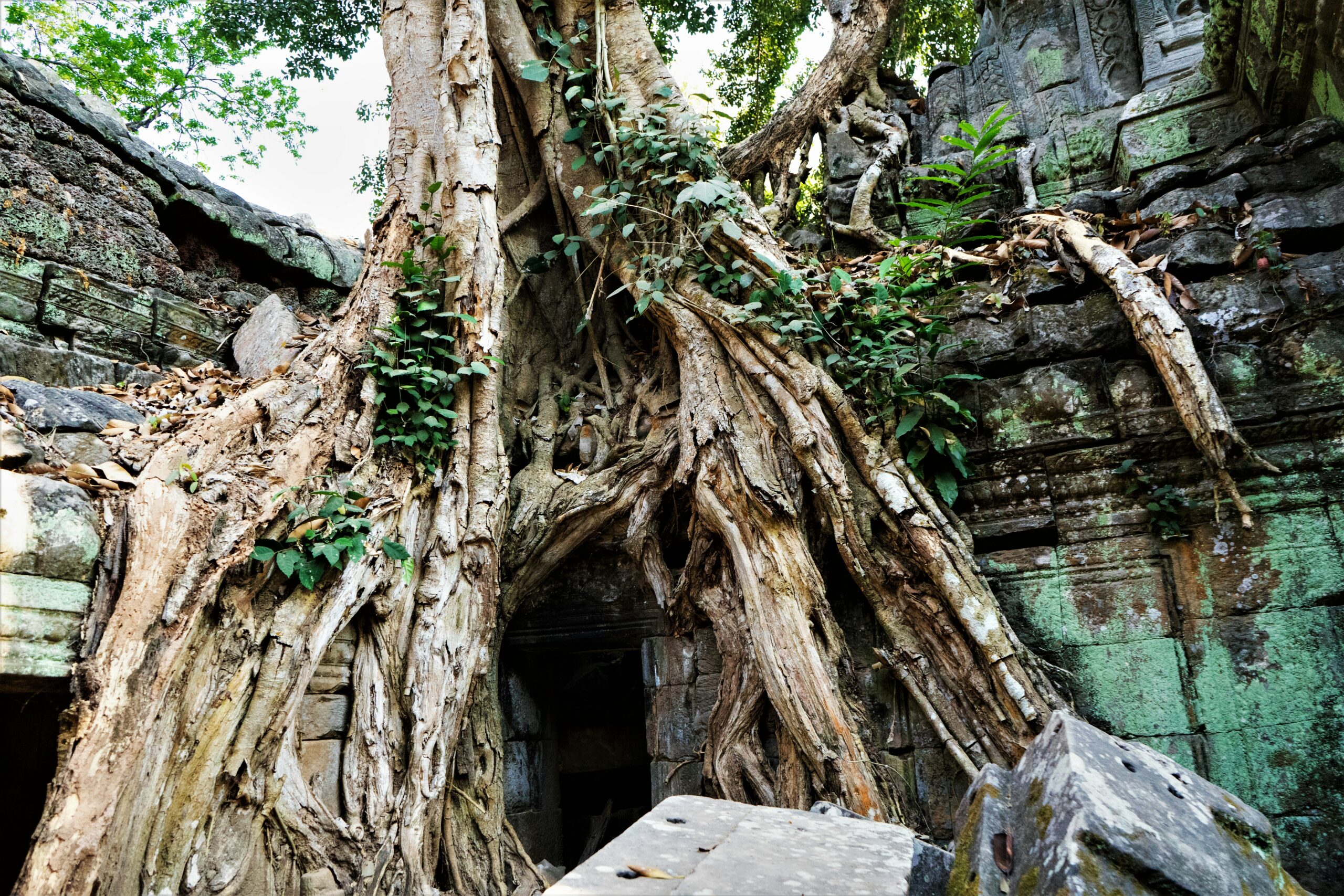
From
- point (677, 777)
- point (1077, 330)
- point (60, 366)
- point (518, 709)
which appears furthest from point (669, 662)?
point (60, 366)

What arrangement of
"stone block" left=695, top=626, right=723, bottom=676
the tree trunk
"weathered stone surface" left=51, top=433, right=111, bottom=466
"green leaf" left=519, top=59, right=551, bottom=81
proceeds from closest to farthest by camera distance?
the tree trunk < "weathered stone surface" left=51, top=433, right=111, bottom=466 < "stone block" left=695, top=626, right=723, bottom=676 < "green leaf" left=519, top=59, right=551, bottom=81

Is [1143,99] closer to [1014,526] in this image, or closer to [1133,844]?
[1014,526]

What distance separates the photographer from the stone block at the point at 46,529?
2514 mm

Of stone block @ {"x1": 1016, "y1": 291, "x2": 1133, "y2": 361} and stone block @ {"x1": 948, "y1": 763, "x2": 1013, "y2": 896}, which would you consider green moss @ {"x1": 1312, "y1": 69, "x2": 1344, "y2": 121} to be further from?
stone block @ {"x1": 948, "y1": 763, "x2": 1013, "y2": 896}

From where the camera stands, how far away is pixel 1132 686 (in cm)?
307

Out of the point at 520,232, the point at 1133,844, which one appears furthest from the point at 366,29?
the point at 1133,844

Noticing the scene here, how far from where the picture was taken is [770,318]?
12.1ft

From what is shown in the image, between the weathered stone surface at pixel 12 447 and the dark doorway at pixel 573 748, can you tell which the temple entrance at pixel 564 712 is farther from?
the weathered stone surface at pixel 12 447

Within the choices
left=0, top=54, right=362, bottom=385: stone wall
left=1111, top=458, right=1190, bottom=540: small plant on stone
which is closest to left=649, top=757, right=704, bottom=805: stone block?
left=1111, top=458, right=1190, bottom=540: small plant on stone

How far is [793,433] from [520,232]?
2.06 metres

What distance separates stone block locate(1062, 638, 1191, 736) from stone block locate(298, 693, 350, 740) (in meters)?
2.58

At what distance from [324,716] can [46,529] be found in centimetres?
106

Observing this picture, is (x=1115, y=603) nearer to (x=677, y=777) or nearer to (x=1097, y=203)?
(x=677, y=777)

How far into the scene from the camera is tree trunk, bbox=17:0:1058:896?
101 inches
